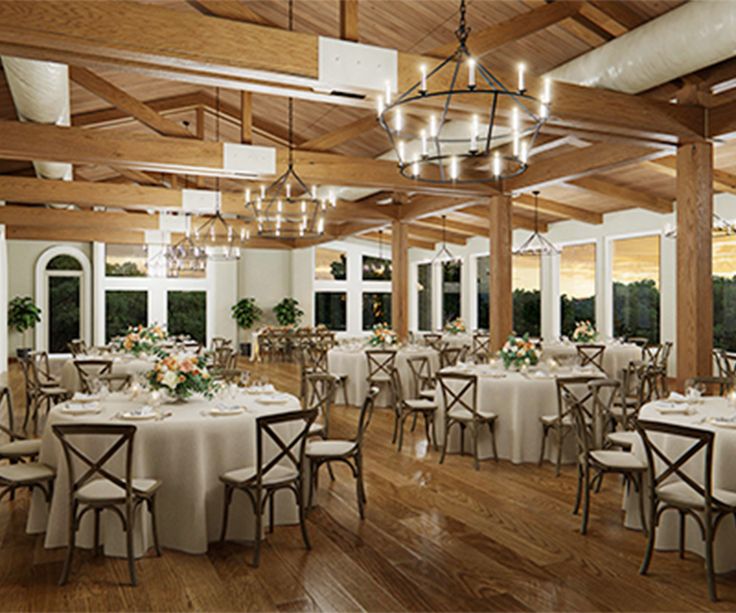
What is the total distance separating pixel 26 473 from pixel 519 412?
4249 mm

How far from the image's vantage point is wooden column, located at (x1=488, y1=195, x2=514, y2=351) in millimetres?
9664

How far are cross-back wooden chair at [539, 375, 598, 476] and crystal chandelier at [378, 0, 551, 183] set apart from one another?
6.20 feet

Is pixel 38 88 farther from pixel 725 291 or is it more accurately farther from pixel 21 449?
pixel 725 291

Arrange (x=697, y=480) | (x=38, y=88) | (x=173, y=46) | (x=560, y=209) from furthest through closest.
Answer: (x=560, y=209)
(x=38, y=88)
(x=173, y=46)
(x=697, y=480)

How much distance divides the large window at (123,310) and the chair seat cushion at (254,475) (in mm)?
15118

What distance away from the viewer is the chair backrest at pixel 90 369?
7.72m

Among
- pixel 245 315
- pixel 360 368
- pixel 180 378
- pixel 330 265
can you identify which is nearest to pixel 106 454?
pixel 180 378

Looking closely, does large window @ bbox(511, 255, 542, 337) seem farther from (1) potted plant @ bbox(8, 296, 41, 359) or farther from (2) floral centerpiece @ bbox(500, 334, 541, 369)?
(1) potted plant @ bbox(8, 296, 41, 359)

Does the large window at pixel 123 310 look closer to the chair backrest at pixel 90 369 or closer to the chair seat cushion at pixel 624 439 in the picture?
the chair backrest at pixel 90 369

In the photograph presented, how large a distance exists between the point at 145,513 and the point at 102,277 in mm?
15217

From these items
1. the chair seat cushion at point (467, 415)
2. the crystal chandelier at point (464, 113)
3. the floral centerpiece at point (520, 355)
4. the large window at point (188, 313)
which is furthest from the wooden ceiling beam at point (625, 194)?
the large window at point (188, 313)

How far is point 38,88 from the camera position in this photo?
5754 millimetres

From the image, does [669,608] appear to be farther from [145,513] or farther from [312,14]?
[312,14]

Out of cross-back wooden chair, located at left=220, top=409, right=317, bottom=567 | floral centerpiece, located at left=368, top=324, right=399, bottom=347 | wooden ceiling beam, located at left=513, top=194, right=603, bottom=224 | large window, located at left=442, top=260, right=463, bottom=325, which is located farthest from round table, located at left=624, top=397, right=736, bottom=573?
large window, located at left=442, top=260, right=463, bottom=325
